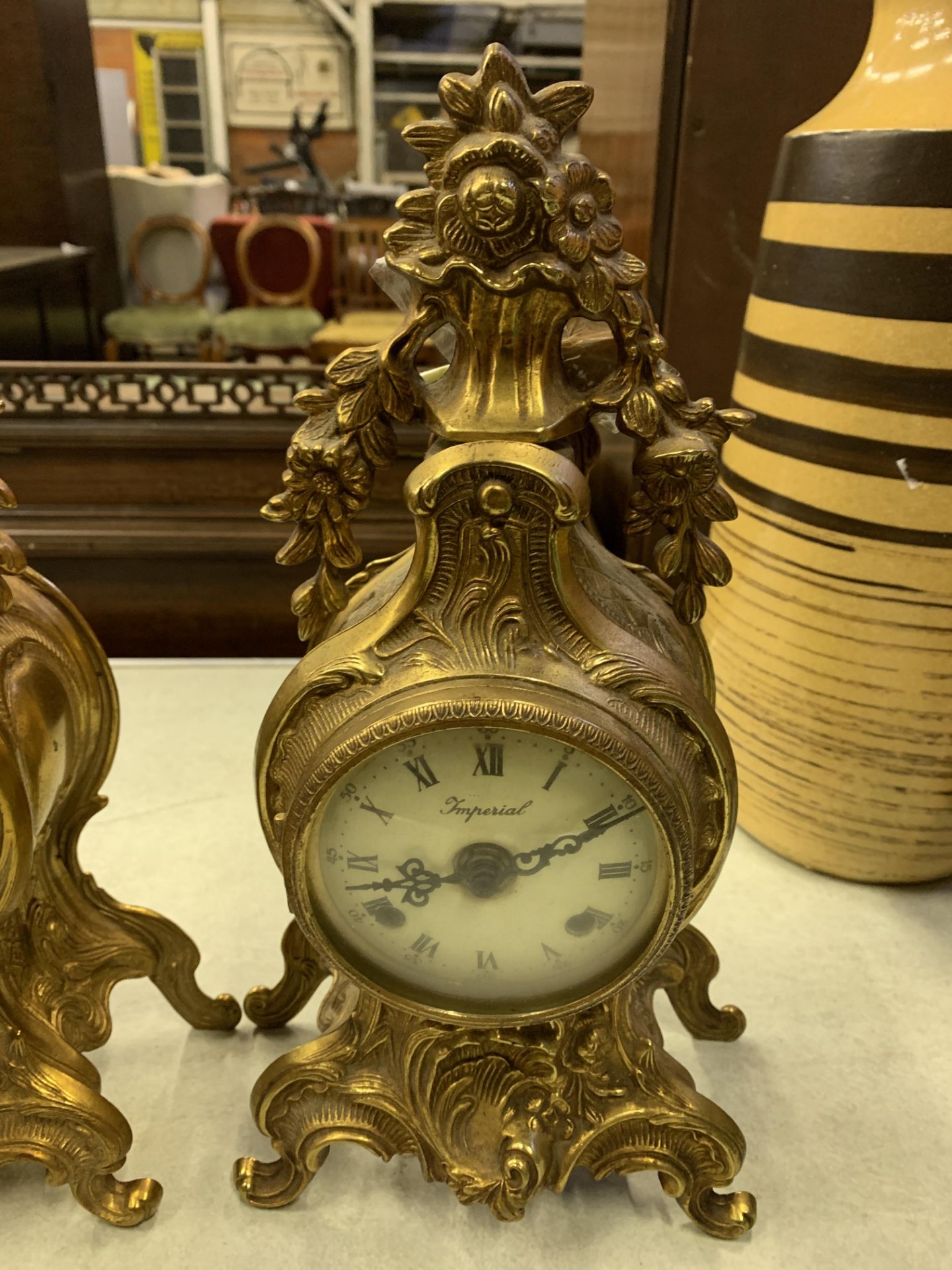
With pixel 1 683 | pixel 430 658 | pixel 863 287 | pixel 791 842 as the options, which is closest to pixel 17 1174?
pixel 1 683

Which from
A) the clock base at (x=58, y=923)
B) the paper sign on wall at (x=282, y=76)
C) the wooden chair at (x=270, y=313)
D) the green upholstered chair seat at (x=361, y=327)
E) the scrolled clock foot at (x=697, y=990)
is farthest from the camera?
the paper sign on wall at (x=282, y=76)

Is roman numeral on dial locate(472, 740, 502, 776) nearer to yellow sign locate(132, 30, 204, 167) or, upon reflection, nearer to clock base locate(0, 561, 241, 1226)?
clock base locate(0, 561, 241, 1226)

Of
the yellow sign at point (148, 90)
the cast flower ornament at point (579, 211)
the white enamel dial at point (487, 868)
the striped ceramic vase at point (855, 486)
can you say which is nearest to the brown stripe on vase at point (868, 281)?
the striped ceramic vase at point (855, 486)

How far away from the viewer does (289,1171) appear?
0.73 m

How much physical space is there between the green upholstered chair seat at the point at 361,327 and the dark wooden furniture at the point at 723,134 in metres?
0.74

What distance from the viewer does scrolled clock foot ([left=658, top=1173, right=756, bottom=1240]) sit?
71 cm

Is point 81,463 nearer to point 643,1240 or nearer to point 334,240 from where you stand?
point 334,240

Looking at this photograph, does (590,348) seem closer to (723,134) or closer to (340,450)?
(340,450)

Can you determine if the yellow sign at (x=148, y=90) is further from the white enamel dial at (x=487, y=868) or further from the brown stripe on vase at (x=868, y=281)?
the white enamel dial at (x=487, y=868)

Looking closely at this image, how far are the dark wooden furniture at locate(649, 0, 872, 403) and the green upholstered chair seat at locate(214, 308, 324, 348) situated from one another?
3.49 feet

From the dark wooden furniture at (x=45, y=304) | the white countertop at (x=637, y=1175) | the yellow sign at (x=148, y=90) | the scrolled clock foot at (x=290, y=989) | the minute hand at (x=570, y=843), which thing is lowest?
the white countertop at (x=637, y=1175)

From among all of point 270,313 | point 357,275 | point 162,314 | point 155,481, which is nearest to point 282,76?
point 357,275

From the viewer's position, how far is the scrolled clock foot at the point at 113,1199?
2.34ft

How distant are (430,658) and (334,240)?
2.02 metres
